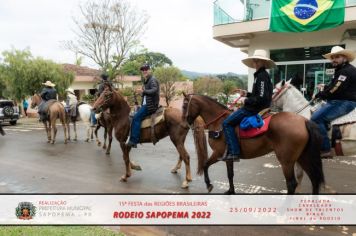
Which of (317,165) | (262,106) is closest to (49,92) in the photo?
(262,106)

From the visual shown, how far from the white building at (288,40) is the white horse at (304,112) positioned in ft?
30.7

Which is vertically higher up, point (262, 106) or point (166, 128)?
point (262, 106)

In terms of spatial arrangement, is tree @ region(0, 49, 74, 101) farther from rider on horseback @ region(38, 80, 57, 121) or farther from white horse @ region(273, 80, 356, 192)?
white horse @ region(273, 80, 356, 192)

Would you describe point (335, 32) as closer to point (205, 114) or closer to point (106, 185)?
point (205, 114)

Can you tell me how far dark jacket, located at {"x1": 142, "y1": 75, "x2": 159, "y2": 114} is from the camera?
6.83m

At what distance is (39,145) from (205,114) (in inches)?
339

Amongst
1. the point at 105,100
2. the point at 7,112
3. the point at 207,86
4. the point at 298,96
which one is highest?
the point at 207,86

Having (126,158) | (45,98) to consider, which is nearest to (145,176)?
(126,158)

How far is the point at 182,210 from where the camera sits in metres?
5.11

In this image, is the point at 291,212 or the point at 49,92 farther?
the point at 49,92

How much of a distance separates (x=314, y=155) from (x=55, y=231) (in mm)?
3868

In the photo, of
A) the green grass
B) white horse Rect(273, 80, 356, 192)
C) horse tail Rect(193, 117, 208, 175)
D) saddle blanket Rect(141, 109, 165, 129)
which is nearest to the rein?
white horse Rect(273, 80, 356, 192)

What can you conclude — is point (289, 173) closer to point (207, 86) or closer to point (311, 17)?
point (311, 17)

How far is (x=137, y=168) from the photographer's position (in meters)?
7.54
